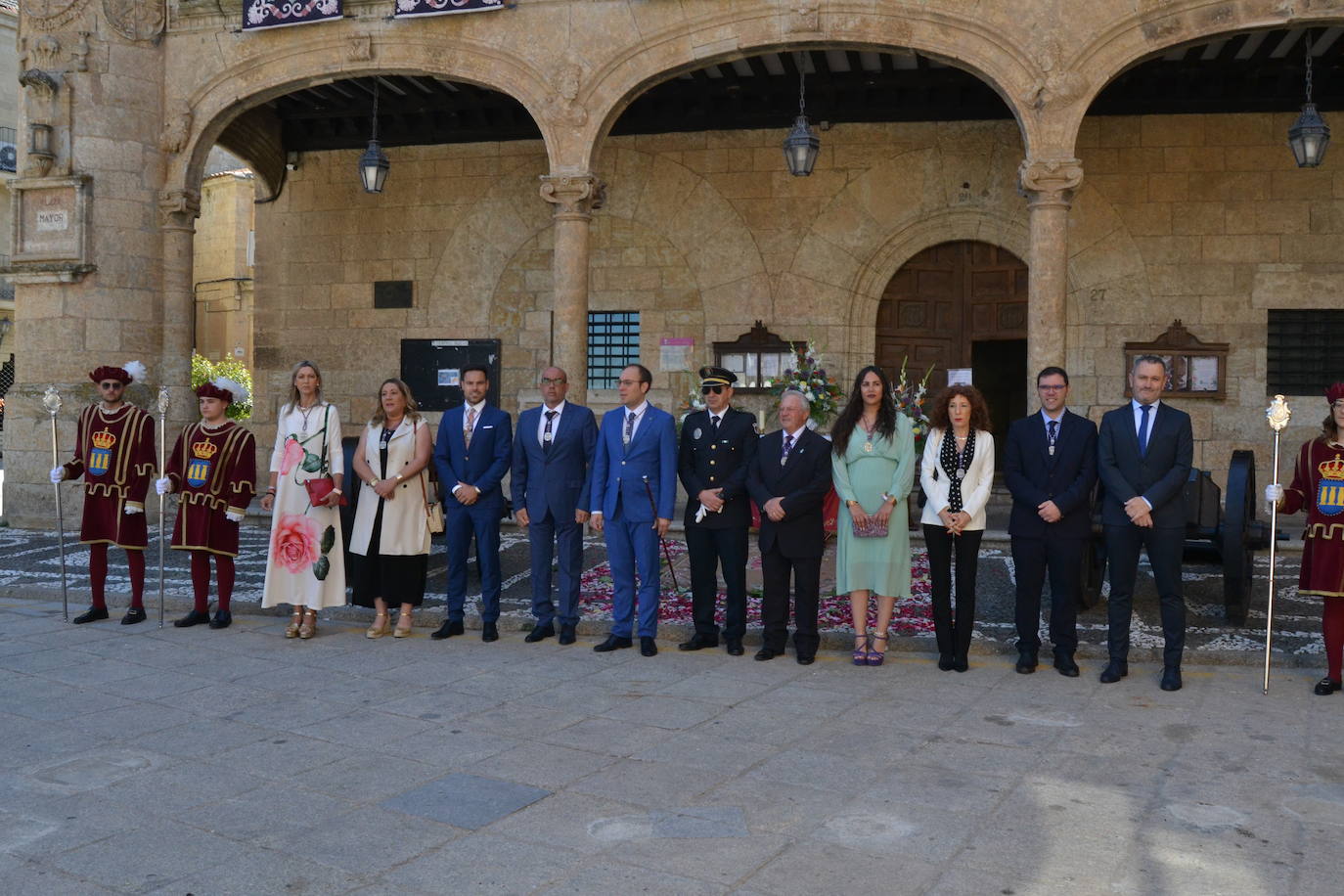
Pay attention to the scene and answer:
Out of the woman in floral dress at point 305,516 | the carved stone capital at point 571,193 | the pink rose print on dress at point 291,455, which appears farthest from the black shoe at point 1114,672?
the carved stone capital at point 571,193

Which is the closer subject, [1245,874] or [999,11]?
[1245,874]

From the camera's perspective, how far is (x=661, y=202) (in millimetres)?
14961

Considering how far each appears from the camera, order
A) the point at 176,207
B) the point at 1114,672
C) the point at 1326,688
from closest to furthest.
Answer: the point at 1326,688 < the point at 1114,672 < the point at 176,207

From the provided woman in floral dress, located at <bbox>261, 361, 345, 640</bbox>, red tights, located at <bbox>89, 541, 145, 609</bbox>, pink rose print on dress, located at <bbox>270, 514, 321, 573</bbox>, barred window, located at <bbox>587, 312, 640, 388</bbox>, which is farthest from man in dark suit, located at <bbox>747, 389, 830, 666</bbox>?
barred window, located at <bbox>587, 312, 640, 388</bbox>

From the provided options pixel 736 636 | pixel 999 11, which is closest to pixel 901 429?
pixel 736 636

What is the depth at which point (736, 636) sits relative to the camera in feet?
23.6

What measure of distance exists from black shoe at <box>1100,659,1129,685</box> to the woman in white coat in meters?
4.35

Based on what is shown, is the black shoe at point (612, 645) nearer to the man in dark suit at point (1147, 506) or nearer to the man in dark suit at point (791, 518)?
the man in dark suit at point (791, 518)

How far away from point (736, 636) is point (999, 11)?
712 centimetres

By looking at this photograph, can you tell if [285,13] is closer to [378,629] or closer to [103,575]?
[103,575]

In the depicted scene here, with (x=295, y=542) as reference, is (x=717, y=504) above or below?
above

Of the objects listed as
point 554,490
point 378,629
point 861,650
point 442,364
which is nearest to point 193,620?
point 378,629

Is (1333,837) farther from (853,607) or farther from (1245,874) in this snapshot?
(853,607)

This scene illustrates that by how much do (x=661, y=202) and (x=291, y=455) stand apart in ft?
27.0
